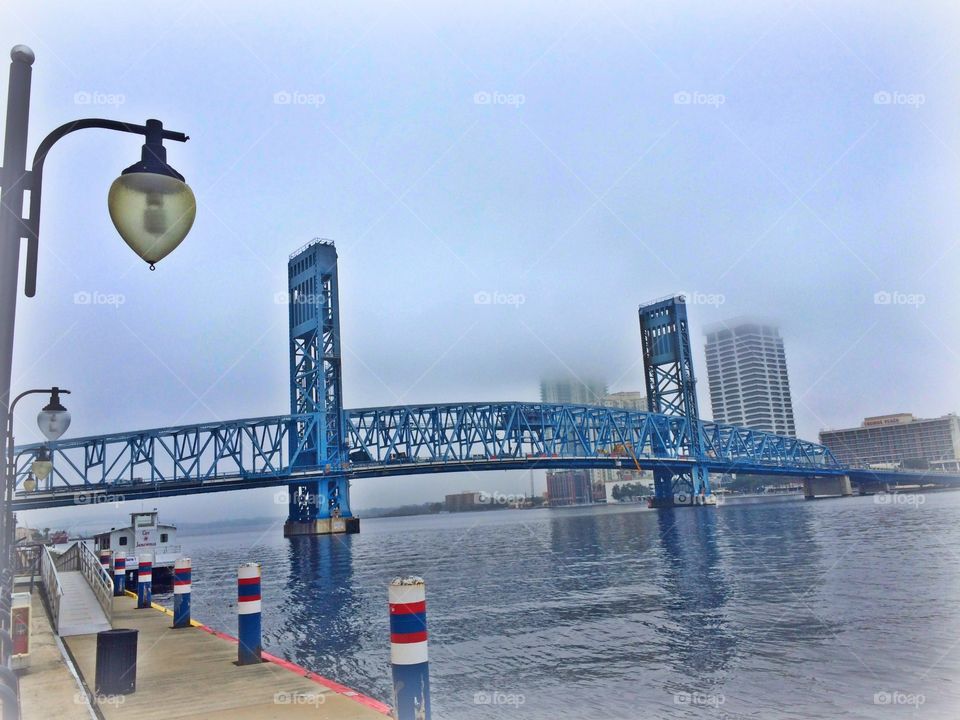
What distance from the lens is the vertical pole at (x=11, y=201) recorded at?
365cm

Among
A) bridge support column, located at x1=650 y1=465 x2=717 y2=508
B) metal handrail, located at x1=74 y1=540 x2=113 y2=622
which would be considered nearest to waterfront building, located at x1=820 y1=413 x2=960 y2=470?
bridge support column, located at x1=650 y1=465 x2=717 y2=508

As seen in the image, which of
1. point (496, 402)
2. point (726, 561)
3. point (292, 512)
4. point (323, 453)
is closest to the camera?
point (726, 561)

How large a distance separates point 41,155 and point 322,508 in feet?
291

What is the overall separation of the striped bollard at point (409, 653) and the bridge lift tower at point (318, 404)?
86.7m

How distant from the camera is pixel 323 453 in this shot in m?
90.6

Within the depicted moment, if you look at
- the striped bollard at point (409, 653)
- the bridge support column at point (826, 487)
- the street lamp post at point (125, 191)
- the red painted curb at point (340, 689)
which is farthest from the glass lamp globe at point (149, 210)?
the bridge support column at point (826, 487)

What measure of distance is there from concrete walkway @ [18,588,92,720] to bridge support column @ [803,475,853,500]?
164003 millimetres

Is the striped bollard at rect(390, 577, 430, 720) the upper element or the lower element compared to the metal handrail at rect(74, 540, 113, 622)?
upper

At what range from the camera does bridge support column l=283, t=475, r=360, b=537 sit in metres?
89.8

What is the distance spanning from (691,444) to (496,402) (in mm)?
37138

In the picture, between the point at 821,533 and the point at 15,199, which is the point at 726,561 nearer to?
the point at 821,533

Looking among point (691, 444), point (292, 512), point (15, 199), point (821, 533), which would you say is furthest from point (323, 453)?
point (15, 199)

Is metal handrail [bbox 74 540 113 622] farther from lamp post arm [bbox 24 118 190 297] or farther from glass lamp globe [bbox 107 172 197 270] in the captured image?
glass lamp globe [bbox 107 172 197 270]

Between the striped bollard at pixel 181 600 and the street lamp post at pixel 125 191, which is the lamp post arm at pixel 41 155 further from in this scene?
the striped bollard at pixel 181 600
